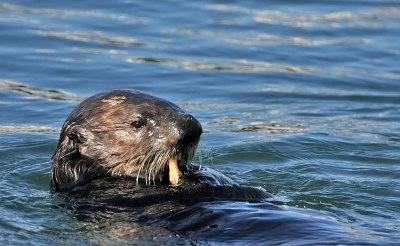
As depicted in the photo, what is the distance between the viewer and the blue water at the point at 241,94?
628 cm

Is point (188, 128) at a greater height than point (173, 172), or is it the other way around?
point (188, 128)

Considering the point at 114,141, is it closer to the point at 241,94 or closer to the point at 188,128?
the point at 188,128

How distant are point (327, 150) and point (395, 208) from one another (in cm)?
167

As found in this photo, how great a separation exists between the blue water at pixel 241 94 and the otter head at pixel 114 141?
0.26 metres

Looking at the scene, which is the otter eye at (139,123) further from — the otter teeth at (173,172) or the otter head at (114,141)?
the otter teeth at (173,172)

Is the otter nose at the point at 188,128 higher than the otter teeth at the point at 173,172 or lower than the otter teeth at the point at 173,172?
higher

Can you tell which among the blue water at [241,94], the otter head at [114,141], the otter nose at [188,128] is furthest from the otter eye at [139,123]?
the blue water at [241,94]

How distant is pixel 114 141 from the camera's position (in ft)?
21.0

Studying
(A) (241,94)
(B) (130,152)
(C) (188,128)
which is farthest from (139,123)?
(A) (241,94)

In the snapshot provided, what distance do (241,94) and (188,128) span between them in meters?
4.36

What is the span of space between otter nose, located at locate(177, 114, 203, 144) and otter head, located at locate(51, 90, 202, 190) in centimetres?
13

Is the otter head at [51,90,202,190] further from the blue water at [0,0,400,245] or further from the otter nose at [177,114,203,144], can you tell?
the blue water at [0,0,400,245]

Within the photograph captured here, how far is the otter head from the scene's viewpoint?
6.32 m

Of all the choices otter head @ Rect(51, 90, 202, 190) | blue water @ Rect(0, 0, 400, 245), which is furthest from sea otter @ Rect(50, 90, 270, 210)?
blue water @ Rect(0, 0, 400, 245)
